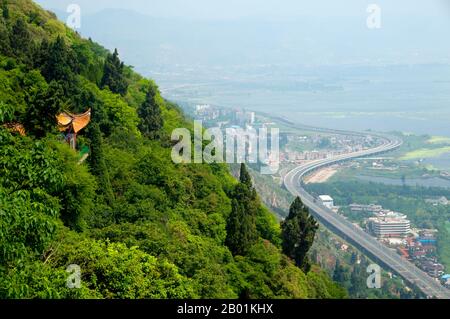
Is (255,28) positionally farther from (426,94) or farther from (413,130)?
(413,130)

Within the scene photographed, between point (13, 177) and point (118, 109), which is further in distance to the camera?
point (118, 109)

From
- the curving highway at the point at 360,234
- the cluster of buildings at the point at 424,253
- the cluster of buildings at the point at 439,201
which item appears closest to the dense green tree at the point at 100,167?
the curving highway at the point at 360,234

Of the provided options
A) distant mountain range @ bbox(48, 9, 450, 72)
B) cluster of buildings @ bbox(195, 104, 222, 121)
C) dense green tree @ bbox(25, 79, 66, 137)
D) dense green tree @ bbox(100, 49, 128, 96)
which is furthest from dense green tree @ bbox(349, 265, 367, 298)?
distant mountain range @ bbox(48, 9, 450, 72)

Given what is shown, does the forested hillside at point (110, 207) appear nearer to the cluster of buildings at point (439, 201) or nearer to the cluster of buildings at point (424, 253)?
the cluster of buildings at point (424, 253)

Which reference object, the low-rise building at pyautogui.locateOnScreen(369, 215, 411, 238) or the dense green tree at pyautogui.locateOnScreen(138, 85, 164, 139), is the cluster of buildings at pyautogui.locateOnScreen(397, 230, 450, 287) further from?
the dense green tree at pyautogui.locateOnScreen(138, 85, 164, 139)

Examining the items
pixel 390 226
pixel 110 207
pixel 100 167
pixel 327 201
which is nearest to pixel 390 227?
pixel 390 226

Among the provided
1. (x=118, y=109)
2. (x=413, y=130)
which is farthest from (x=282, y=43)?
(x=118, y=109)

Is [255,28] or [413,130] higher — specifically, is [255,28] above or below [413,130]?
above
